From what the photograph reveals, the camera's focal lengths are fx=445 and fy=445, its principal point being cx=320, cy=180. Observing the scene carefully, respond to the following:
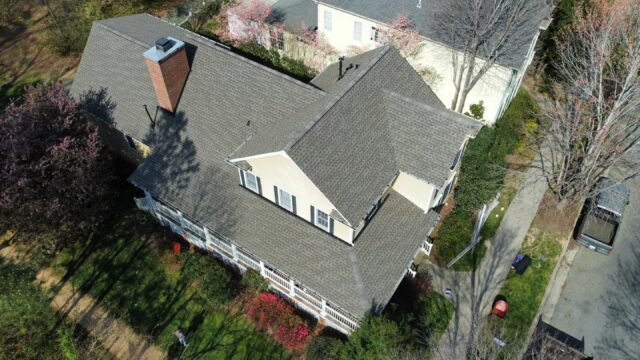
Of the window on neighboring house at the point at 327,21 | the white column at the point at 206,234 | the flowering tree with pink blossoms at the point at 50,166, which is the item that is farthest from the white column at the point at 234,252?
the window on neighboring house at the point at 327,21

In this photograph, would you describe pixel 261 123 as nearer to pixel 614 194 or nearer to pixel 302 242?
pixel 302 242

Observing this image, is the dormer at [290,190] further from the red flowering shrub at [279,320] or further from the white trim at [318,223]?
the red flowering shrub at [279,320]

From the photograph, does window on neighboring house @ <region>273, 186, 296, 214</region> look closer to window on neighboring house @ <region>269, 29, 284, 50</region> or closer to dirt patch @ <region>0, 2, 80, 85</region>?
window on neighboring house @ <region>269, 29, 284, 50</region>

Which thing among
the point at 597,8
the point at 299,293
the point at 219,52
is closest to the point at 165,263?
the point at 299,293

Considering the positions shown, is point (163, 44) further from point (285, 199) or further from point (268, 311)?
point (268, 311)

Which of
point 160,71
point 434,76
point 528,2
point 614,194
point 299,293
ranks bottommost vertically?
point 299,293

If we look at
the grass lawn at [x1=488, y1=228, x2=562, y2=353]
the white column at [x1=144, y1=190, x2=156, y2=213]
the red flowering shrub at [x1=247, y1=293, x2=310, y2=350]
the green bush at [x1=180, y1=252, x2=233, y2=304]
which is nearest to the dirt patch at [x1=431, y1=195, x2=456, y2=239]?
the grass lawn at [x1=488, y1=228, x2=562, y2=353]
